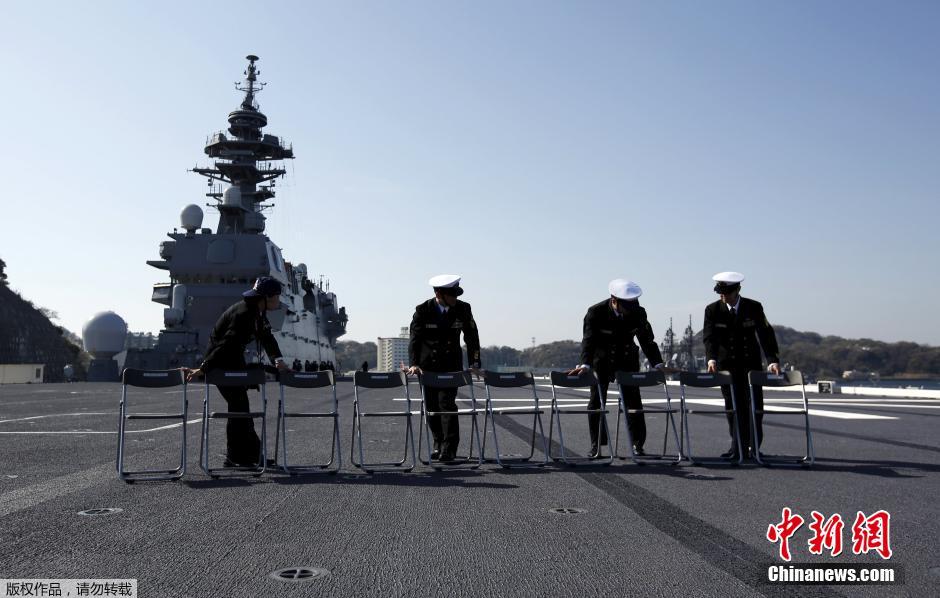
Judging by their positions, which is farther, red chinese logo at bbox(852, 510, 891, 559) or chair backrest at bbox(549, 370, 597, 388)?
chair backrest at bbox(549, 370, 597, 388)

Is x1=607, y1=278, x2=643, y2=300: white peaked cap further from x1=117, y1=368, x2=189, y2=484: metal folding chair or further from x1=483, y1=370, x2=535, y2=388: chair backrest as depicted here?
x1=117, y1=368, x2=189, y2=484: metal folding chair

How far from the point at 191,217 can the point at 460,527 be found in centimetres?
4935

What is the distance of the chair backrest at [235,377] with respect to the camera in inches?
265

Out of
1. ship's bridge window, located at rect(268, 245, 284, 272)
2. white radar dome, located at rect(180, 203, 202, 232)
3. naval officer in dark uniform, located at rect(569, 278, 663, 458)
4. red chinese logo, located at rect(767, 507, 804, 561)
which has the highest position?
white radar dome, located at rect(180, 203, 202, 232)

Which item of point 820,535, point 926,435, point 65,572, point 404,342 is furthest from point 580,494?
point 404,342

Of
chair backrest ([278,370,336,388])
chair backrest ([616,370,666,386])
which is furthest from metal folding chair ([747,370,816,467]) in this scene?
chair backrest ([278,370,336,388])

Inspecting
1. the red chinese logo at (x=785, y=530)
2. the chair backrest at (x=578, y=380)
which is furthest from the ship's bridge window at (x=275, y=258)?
the red chinese logo at (x=785, y=530)

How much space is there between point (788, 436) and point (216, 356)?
8.03 m

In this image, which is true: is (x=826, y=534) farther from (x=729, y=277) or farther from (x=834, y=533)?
(x=729, y=277)

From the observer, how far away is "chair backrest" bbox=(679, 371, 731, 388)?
7453mm

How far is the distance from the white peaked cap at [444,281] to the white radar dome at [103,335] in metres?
50.2

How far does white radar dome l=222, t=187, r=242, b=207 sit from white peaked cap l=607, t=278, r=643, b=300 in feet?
164

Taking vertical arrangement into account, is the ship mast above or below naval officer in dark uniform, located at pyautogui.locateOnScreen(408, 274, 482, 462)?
above

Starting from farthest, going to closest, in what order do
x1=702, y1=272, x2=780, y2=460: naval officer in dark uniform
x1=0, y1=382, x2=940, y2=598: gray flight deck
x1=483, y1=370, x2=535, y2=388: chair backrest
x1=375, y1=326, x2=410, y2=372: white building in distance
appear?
x1=375, y1=326, x2=410, y2=372: white building in distance → x1=702, y1=272, x2=780, y2=460: naval officer in dark uniform → x1=483, y1=370, x2=535, y2=388: chair backrest → x1=0, y1=382, x2=940, y2=598: gray flight deck
